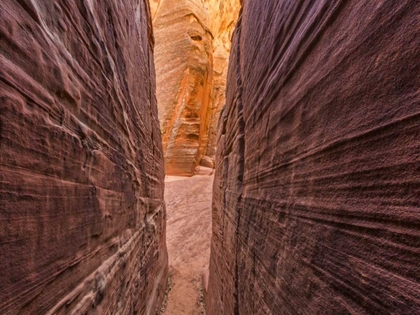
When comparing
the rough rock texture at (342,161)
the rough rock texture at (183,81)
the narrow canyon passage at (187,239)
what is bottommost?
the narrow canyon passage at (187,239)

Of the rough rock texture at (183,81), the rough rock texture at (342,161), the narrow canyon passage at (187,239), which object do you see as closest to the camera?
the rough rock texture at (342,161)

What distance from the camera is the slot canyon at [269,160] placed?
0.63 m

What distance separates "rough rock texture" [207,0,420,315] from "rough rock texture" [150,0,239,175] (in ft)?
45.7

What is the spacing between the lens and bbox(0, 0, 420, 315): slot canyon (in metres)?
0.63

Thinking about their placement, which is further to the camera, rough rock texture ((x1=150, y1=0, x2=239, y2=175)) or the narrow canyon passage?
rough rock texture ((x1=150, y1=0, x2=239, y2=175))

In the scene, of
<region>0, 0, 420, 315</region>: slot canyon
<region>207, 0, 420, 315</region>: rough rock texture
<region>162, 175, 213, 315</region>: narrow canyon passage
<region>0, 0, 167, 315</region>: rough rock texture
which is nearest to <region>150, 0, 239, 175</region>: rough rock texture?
<region>162, 175, 213, 315</region>: narrow canyon passage

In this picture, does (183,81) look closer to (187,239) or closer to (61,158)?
(187,239)

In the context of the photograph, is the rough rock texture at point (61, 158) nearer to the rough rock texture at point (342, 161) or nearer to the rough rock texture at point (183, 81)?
the rough rock texture at point (342, 161)

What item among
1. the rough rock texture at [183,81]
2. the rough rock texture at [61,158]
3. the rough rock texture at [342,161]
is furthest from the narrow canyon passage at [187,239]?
the rough rock texture at [342,161]

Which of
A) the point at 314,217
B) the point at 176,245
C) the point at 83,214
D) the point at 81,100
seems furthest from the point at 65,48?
the point at 176,245

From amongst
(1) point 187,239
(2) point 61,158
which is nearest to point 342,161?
(2) point 61,158

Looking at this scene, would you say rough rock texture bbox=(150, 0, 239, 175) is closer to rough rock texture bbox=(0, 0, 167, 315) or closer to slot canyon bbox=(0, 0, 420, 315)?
slot canyon bbox=(0, 0, 420, 315)

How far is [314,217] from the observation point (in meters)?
Result: 0.98

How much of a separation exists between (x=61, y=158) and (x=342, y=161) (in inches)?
48.3
